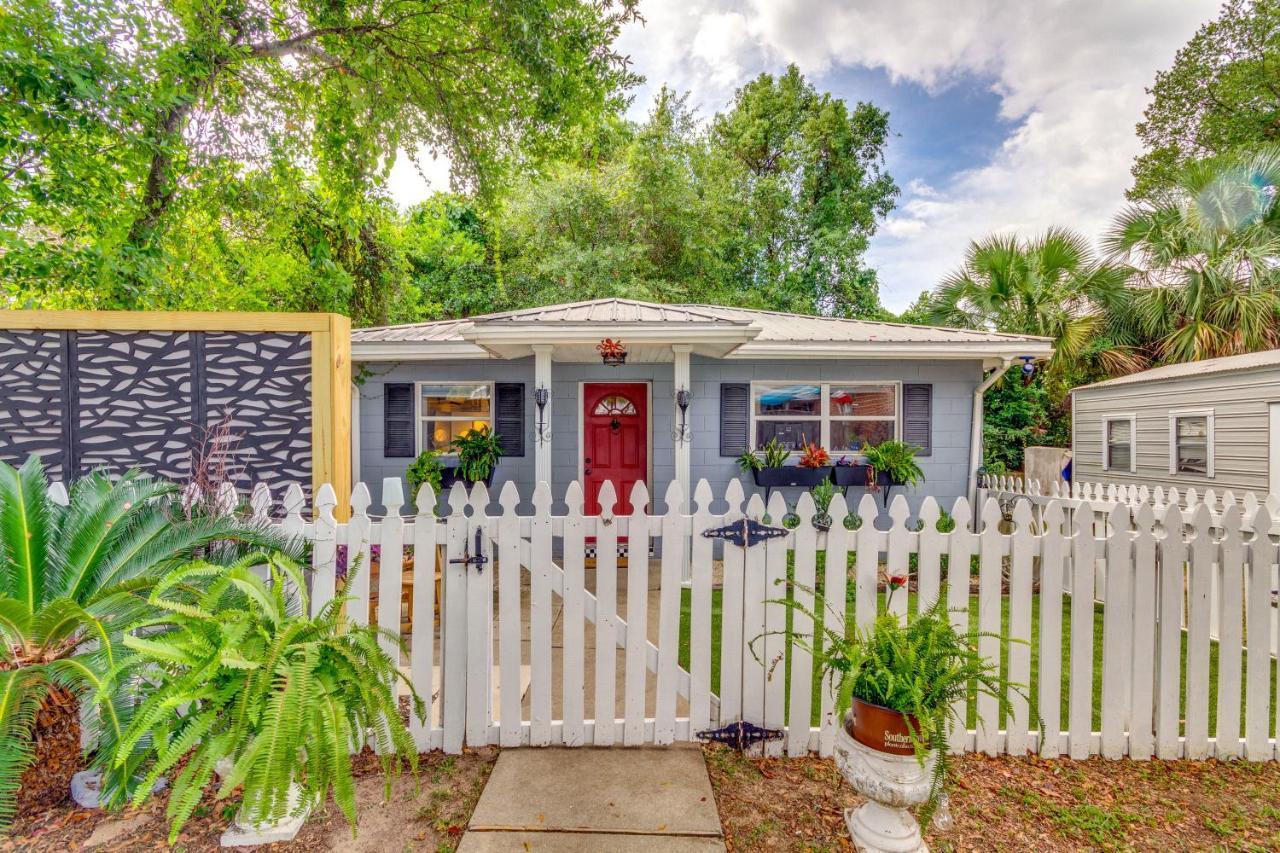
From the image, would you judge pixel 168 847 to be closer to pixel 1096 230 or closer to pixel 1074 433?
pixel 1074 433

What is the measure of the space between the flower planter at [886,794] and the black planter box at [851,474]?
4.74 m

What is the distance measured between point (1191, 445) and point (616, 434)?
28.2 ft

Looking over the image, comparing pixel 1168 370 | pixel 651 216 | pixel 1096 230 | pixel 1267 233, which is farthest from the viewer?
pixel 651 216

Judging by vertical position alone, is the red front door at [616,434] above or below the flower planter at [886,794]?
above

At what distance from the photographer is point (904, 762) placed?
183 cm

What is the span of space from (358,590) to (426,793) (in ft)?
2.87

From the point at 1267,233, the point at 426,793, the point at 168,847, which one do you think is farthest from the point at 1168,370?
the point at 168,847

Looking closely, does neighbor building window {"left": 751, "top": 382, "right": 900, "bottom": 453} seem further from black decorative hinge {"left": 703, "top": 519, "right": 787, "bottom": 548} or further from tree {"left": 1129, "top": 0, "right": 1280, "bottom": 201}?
tree {"left": 1129, "top": 0, "right": 1280, "bottom": 201}

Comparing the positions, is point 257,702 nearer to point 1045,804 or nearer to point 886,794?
point 886,794

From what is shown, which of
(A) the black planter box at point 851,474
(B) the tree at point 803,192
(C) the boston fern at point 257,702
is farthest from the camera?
(B) the tree at point 803,192

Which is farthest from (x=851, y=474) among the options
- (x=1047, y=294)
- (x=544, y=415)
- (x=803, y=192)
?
(x=803, y=192)

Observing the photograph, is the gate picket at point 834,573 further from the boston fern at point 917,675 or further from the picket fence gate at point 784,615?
the boston fern at point 917,675

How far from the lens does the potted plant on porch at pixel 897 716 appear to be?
5.98 ft

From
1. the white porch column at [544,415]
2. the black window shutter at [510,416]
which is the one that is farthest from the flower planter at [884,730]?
the black window shutter at [510,416]
